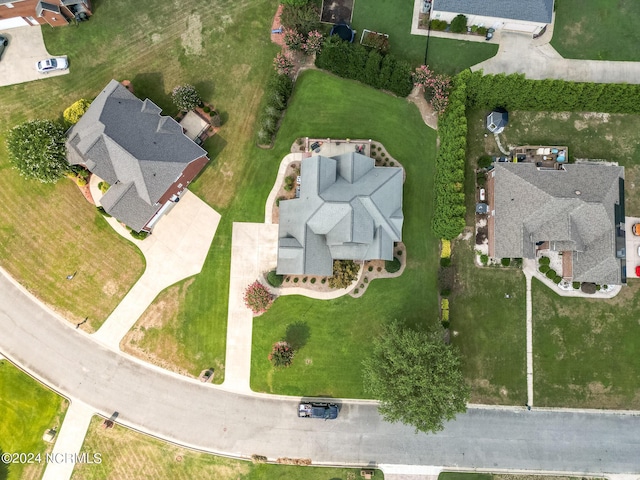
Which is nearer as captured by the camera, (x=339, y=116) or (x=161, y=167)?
(x=161, y=167)

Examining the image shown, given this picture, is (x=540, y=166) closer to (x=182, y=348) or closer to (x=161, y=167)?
(x=161, y=167)

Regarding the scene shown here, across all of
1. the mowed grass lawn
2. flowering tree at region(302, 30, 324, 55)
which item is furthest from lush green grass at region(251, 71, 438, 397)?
the mowed grass lawn

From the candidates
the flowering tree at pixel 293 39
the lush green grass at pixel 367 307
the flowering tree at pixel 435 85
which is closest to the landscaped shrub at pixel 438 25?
the flowering tree at pixel 435 85

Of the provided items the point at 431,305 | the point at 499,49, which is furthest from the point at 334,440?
the point at 499,49

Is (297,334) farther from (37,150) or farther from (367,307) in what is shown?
(37,150)

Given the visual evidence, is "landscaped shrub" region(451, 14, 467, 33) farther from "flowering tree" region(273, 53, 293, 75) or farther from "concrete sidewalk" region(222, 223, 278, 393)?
"concrete sidewalk" region(222, 223, 278, 393)

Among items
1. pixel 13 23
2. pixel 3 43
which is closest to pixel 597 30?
pixel 13 23
